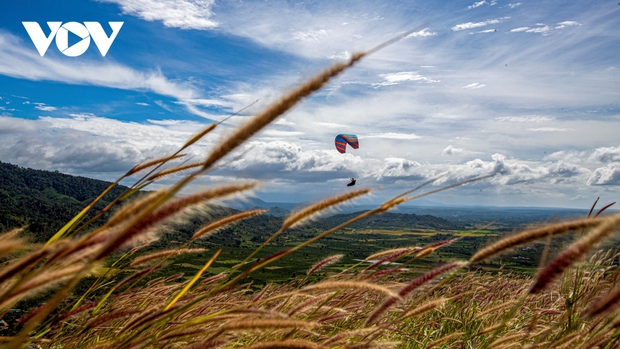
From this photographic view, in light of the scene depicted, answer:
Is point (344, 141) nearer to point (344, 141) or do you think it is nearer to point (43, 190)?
point (344, 141)

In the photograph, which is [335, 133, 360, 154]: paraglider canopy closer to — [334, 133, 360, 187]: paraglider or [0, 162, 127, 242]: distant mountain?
[334, 133, 360, 187]: paraglider

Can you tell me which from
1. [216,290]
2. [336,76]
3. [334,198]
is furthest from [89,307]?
[336,76]

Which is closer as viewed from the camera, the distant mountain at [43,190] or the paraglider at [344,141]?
the paraglider at [344,141]

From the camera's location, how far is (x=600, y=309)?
166 cm

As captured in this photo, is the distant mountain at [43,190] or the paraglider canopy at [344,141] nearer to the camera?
the paraglider canopy at [344,141]

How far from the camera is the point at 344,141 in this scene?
34.6m

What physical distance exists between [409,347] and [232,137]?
3.15m

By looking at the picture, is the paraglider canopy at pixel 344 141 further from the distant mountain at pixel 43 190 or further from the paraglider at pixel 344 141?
the distant mountain at pixel 43 190

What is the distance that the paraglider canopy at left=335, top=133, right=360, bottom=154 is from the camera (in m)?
32.5

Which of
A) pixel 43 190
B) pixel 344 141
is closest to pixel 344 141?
pixel 344 141

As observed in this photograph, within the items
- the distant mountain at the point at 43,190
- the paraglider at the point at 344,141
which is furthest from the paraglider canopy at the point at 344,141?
the distant mountain at the point at 43,190

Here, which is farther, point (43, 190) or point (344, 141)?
point (43, 190)

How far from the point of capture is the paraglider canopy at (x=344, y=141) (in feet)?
107

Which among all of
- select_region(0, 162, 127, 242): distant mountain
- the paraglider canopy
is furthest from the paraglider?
select_region(0, 162, 127, 242): distant mountain
